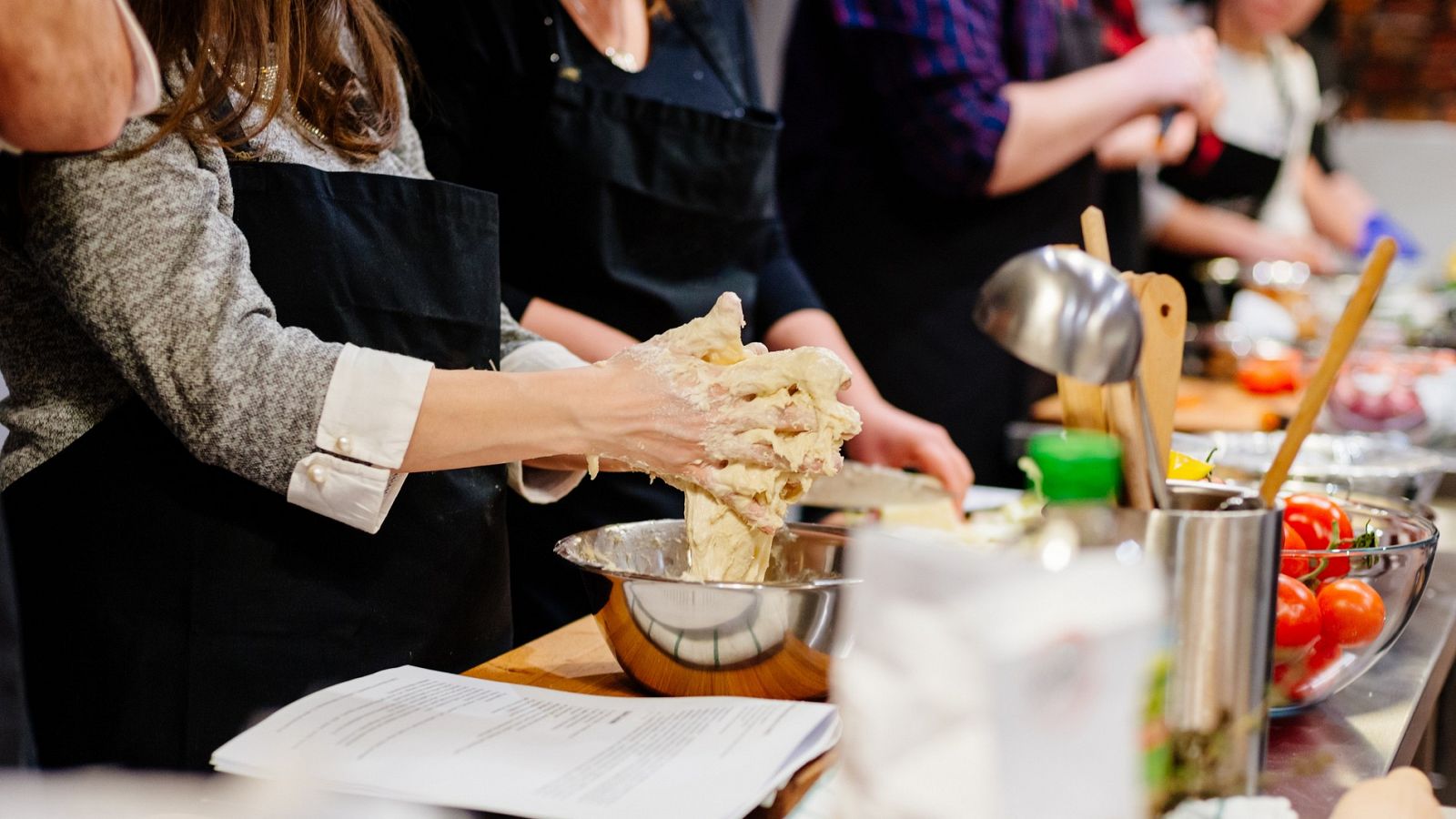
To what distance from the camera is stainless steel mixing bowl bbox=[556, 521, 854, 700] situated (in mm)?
1015

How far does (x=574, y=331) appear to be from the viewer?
5.50 ft

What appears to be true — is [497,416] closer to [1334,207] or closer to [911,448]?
[911,448]

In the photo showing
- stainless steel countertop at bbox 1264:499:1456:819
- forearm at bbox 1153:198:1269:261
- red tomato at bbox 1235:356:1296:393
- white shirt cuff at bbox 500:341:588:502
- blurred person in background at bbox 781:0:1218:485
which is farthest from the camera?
forearm at bbox 1153:198:1269:261

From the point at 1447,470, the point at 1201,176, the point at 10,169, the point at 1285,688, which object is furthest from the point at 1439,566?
the point at 1201,176

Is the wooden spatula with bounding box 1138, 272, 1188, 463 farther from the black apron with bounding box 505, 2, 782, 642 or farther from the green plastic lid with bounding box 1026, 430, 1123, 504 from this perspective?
the black apron with bounding box 505, 2, 782, 642

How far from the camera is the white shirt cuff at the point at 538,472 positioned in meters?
1.40

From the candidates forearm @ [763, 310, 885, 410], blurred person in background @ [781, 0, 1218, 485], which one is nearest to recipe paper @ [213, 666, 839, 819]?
forearm @ [763, 310, 885, 410]

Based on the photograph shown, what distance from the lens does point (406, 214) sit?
1.28 metres

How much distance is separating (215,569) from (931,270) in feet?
5.73

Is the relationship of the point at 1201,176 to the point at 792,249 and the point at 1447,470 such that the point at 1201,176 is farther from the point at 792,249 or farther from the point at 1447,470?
the point at 1447,470

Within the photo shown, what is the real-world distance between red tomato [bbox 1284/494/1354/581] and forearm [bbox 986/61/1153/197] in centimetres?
133

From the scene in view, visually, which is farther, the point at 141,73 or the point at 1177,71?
the point at 1177,71

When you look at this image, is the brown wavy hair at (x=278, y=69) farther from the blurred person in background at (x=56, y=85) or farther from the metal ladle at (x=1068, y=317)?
the metal ladle at (x=1068, y=317)

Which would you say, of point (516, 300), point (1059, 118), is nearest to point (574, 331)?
point (516, 300)
